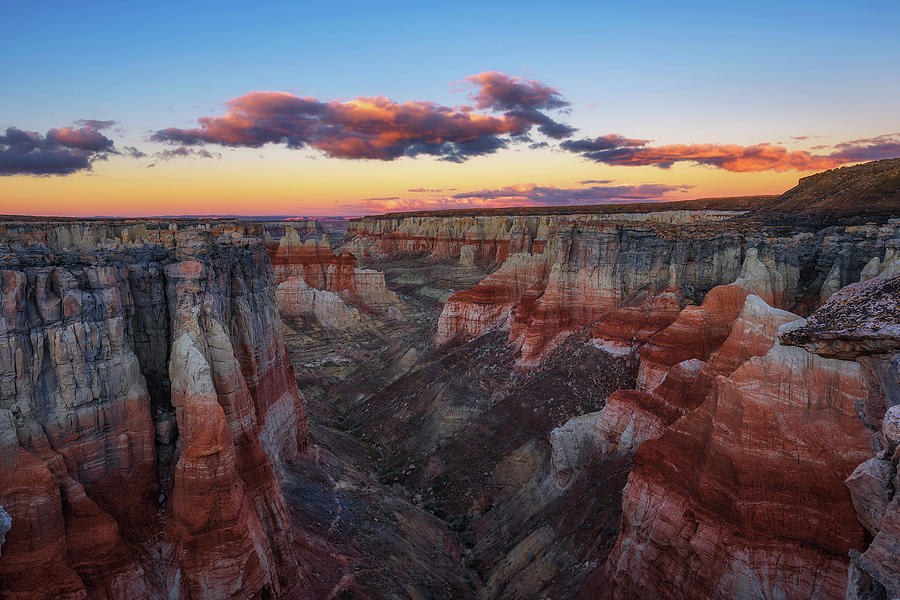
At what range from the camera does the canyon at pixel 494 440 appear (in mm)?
10836

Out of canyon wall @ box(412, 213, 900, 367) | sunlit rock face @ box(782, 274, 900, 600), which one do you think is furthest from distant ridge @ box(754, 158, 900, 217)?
sunlit rock face @ box(782, 274, 900, 600)

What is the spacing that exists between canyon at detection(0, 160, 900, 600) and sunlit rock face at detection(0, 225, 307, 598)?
2.2 inches

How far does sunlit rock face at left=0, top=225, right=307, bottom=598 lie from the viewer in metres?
10.7

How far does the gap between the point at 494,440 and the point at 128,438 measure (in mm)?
21931

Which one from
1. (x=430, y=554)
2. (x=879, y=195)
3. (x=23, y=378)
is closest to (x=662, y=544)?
(x=430, y=554)

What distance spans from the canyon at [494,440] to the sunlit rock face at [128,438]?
0.18ft

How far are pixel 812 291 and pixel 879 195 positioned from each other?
47.1 meters

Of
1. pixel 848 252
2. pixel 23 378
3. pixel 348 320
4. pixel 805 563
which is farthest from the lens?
pixel 348 320

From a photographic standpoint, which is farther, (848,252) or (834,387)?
(848,252)

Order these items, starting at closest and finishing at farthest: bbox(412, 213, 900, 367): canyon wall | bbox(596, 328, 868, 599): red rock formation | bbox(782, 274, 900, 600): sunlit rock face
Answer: bbox(782, 274, 900, 600): sunlit rock face
bbox(596, 328, 868, 599): red rock formation
bbox(412, 213, 900, 367): canyon wall

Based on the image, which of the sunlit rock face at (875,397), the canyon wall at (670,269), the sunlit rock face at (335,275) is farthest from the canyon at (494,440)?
the sunlit rock face at (335,275)

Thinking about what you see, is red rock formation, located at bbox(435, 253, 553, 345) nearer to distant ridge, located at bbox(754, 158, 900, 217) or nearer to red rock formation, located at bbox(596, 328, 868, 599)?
red rock formation, located at bbox(596, 328, 868, 599)

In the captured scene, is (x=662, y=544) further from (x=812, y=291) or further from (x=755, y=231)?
(x=755, y=231)

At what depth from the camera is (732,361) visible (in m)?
18.9
